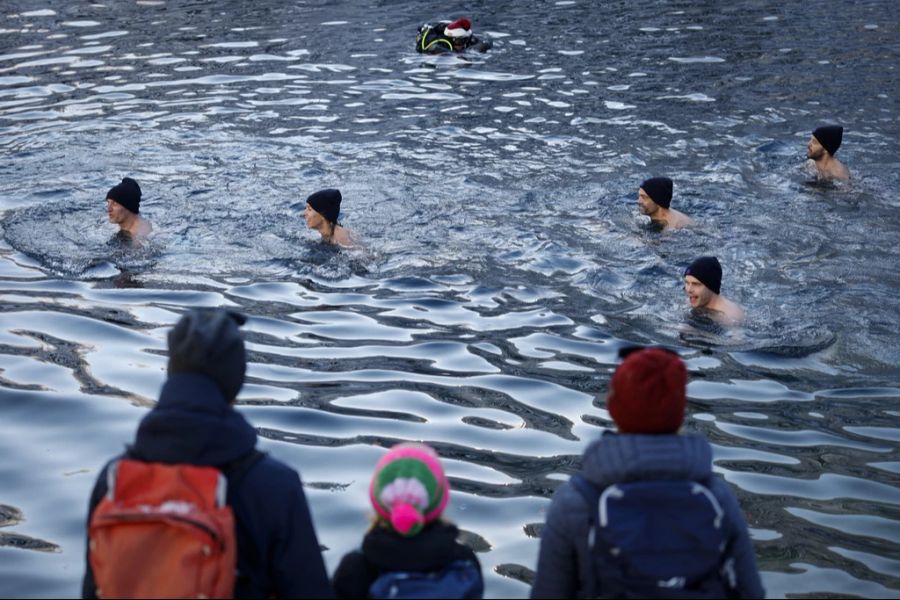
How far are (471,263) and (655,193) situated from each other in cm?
279

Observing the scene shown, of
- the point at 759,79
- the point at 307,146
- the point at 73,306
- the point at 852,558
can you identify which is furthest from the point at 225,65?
the point at 852,558

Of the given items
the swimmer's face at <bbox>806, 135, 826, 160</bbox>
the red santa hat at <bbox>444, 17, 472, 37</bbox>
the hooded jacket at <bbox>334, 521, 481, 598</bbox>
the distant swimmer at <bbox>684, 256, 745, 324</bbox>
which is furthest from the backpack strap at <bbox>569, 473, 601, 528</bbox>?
the red santa hat at <bbox>444, 17, 472, 37</bbox>

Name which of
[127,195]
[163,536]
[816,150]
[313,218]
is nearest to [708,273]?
[313,218]

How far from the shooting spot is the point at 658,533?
14.5ft

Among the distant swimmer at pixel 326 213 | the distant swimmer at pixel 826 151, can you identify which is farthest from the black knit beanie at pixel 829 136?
the distant swimmer at pixel 326 213

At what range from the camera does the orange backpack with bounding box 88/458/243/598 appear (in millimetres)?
4160

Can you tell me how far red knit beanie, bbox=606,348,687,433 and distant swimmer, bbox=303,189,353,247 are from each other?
9.68 meters

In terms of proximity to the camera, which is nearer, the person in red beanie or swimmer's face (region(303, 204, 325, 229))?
the person in red beanie

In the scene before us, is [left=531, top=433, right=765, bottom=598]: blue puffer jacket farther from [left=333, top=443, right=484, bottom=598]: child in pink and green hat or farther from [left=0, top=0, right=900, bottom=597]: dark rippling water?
[left=0, top=0, right=900, bottom=597]: dark rippling water

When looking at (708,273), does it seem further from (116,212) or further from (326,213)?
(116,212)

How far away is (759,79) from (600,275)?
34.8ft

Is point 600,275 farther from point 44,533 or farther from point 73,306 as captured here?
point 44,533

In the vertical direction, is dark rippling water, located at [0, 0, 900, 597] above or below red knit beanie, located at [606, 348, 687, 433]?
below

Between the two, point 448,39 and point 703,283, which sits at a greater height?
point 448,39
